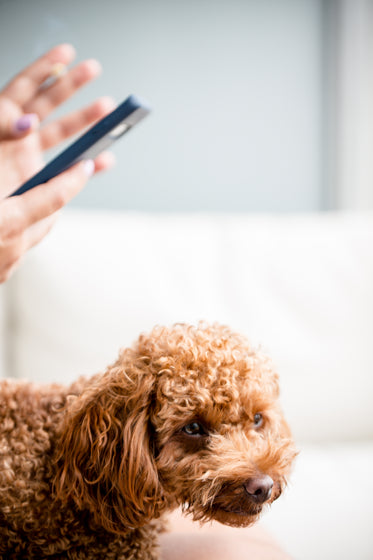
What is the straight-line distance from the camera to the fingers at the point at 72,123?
1.03m

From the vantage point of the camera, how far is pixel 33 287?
4.17 ft

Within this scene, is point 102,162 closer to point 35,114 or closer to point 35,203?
point 35,114

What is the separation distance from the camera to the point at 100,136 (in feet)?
1.99

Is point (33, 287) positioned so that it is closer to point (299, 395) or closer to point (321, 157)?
point (299, 395)

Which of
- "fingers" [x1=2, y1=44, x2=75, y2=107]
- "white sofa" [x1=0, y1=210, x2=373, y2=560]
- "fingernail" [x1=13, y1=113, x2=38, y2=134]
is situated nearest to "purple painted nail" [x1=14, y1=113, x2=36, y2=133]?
"fingernail" [x1=13, y1=113, x2=38, y2=134]

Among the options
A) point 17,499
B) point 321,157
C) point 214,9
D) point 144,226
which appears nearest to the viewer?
point 17,499

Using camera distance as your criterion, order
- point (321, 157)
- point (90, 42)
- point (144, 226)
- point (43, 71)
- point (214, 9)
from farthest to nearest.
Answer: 1. point (321, 157)
2. point (214, 9)
3. point (90, 42)
4. point (144, 226)
5. point (43, 71)

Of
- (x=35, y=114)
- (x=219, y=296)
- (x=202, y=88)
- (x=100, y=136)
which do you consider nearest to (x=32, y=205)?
(x=100, y=136)

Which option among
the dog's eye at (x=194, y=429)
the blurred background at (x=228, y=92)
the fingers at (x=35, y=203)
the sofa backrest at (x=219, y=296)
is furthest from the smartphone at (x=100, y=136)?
the blurred background at (x=228, y=92)

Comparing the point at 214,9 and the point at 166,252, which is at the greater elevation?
the point at 214,9

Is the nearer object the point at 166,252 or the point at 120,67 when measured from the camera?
the point at 166,252

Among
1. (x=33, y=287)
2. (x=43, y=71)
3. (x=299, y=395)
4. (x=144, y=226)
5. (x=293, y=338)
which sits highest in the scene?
(x=43, y=71)

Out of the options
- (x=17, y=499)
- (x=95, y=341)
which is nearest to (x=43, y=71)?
(x=95, y=341)

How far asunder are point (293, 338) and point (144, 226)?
48cm
